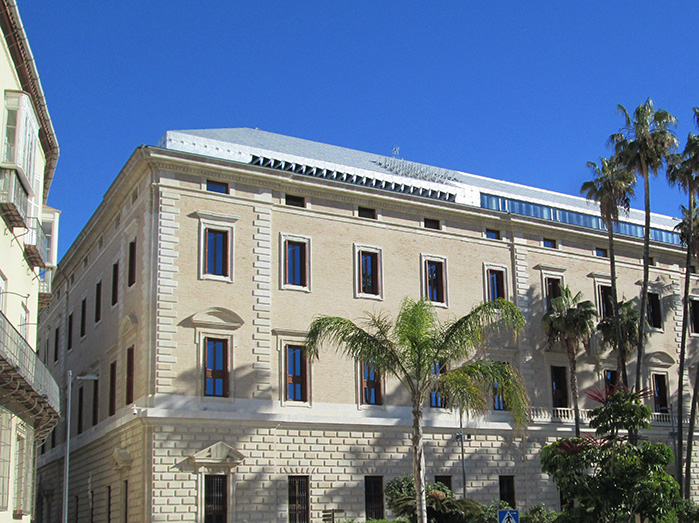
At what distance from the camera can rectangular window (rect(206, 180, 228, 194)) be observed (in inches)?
1321

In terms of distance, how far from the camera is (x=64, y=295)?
45656 millimetres

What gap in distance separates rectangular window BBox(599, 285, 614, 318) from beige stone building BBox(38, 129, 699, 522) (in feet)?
1.44

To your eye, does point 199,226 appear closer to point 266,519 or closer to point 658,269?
point 266,519

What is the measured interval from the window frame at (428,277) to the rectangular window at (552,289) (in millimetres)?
5857

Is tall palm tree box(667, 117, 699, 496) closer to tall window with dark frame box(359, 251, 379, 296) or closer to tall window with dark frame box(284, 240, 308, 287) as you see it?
tall window with dark frame box(359, 251, 379, 296)

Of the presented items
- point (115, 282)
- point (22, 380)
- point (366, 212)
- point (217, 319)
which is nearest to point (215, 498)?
point (217, 319)

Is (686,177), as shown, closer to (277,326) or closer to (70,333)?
(277,326)

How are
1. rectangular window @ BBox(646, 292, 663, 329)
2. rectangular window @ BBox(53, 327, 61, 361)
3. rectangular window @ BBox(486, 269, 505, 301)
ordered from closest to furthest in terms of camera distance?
1. rectangular window @ BBox(486, 269, 505, 301)
2. rectangular window @ BBox(646, 292, 663, 329)
3. rectangular window @ BBox(53, 327, 61, 361)

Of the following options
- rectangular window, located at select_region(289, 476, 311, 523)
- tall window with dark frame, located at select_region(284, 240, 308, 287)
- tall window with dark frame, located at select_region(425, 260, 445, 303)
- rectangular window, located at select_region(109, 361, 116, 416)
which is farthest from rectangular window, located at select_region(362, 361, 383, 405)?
rectangular window, located at select_region(109, 361, 116, 416)

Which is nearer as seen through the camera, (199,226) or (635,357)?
(199,226)

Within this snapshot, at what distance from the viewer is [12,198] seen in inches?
714

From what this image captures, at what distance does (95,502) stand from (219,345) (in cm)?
905

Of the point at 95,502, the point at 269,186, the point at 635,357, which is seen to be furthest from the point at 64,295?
the point at 635,357

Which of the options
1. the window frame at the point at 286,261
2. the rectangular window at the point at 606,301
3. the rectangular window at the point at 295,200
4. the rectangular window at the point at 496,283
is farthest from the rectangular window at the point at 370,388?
the rectangular window at the point at 606,301
